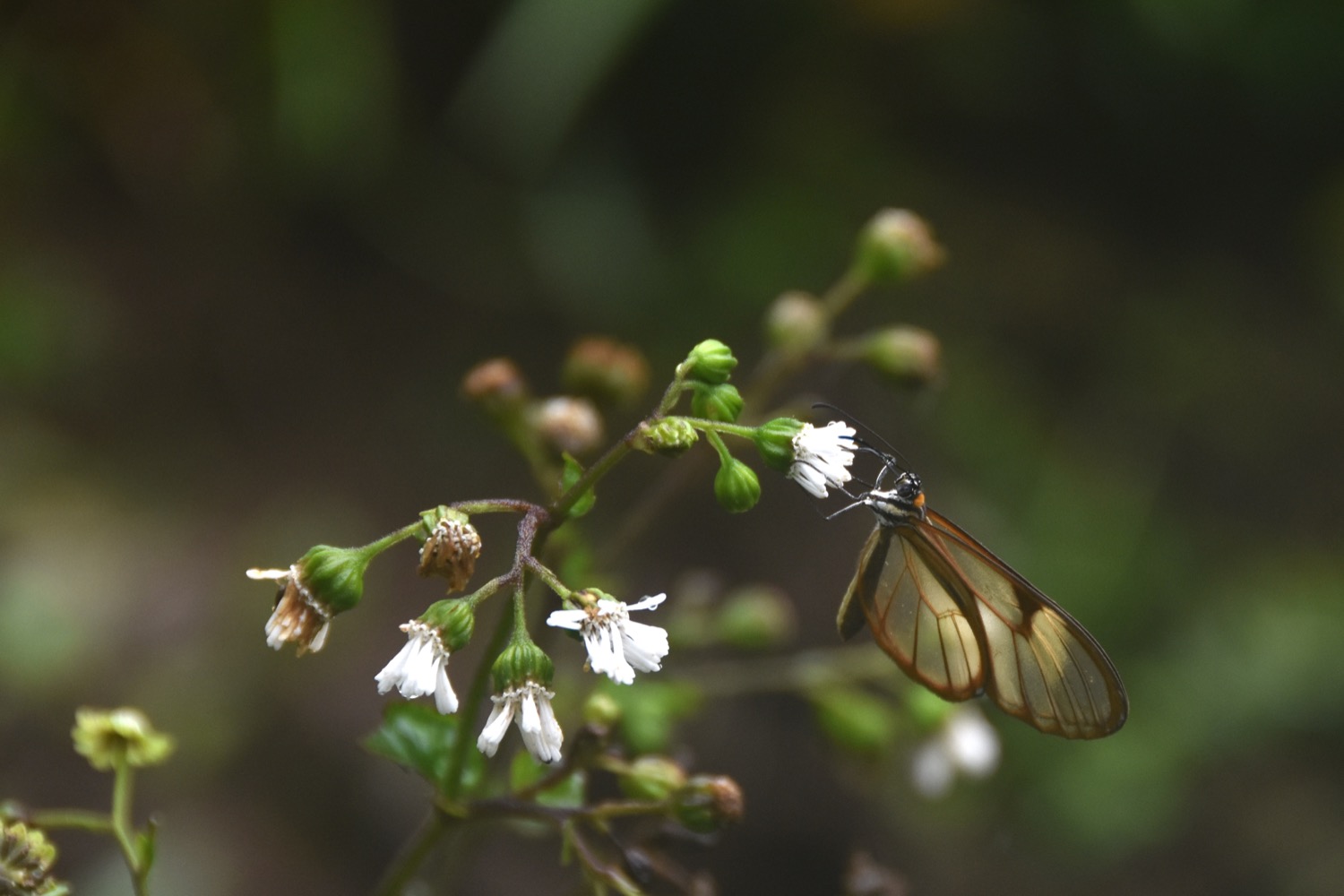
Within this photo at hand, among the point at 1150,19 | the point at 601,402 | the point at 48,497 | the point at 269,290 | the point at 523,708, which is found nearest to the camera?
the point at 523,708

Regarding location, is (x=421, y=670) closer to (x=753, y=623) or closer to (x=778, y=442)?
(x=778, y=442)

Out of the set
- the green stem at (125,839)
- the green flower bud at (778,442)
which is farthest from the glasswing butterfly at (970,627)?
the green stem at (125,839)

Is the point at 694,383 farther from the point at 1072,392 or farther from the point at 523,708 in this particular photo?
the point at 1072,392

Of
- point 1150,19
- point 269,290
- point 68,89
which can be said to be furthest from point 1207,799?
point 68,89

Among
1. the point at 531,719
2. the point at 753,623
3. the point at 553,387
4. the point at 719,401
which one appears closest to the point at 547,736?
the point at 531,719

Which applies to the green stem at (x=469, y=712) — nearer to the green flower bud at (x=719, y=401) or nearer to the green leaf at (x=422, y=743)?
the green leaf at (x=422, y=743)

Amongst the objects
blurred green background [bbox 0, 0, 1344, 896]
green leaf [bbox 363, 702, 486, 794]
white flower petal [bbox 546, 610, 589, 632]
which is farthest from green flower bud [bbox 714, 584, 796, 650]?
blurred green background [bbox 0, 0, 1344, 896]
